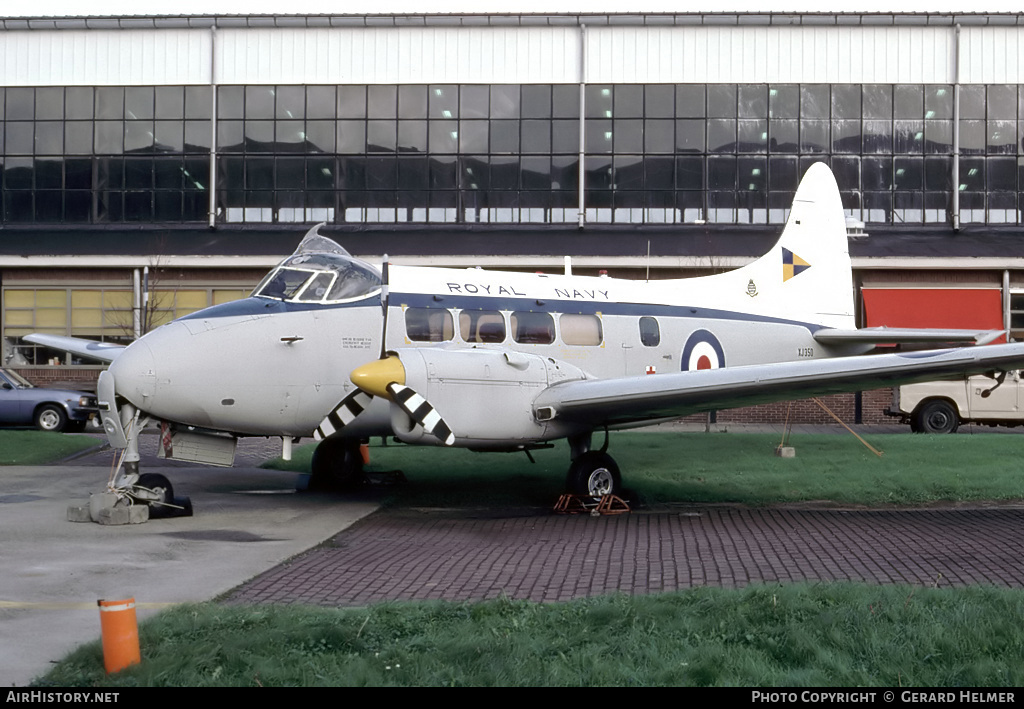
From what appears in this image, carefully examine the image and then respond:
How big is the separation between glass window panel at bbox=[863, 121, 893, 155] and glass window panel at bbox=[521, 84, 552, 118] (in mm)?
11793

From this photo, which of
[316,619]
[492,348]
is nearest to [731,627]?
[316,619]

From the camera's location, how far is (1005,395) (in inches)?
1084

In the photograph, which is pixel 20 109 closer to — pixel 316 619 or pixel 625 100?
pixel 625 100

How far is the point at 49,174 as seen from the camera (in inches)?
1478

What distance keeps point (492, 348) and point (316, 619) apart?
7822mm

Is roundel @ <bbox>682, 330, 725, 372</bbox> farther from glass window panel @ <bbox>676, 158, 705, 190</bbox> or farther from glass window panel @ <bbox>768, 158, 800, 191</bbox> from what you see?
glass window panel @ <bbox>768, 158, 800, 191</bbox>

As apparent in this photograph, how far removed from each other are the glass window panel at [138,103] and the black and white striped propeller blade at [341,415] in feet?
94.3

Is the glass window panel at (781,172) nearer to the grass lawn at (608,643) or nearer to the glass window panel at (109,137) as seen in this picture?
the glass window panel at (109,137)

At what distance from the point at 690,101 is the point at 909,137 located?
8179 mm

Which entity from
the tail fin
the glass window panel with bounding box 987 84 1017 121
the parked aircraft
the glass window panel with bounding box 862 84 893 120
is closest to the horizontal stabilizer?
the tail fin

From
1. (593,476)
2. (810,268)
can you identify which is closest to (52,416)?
(593,476)
